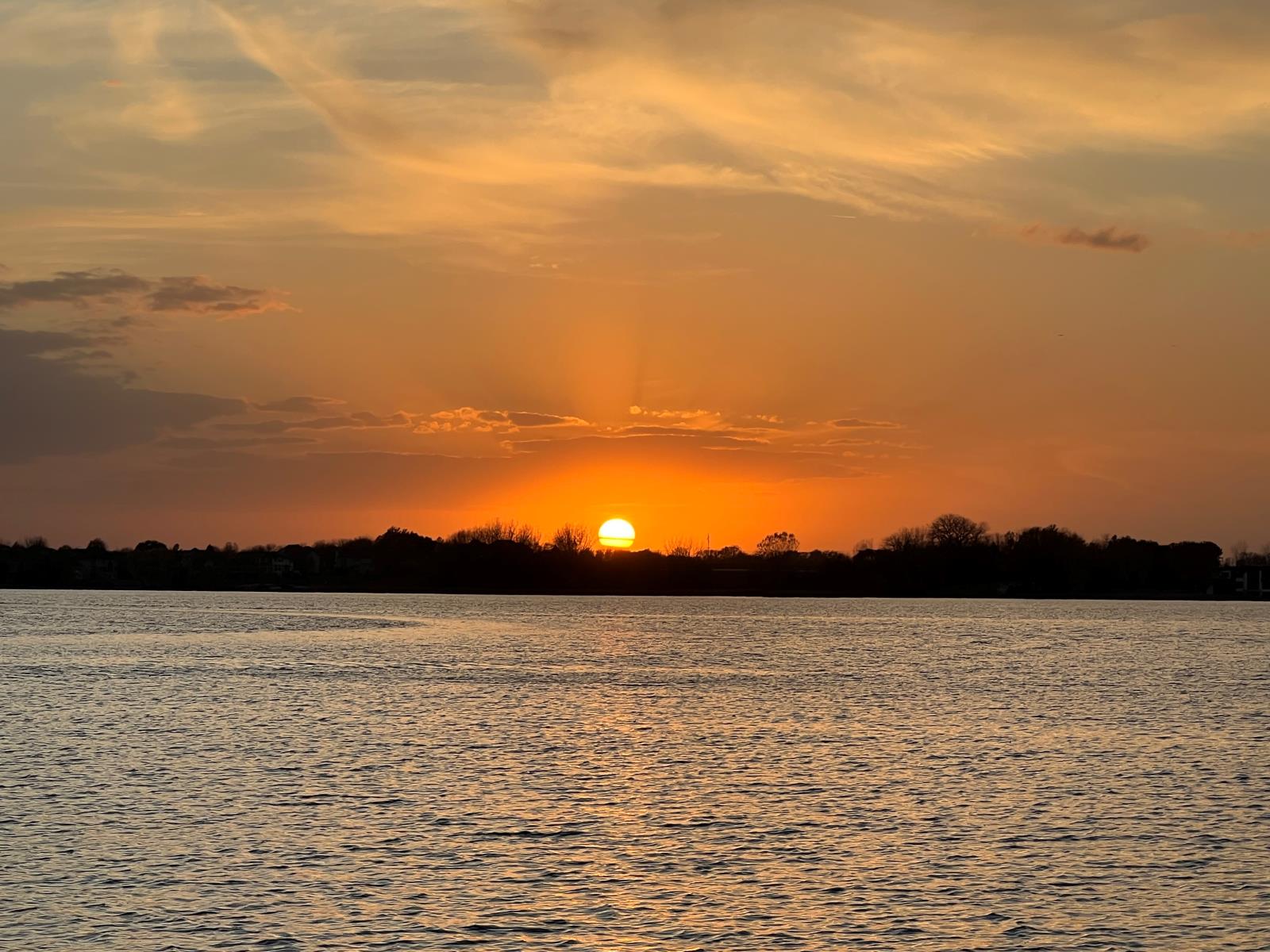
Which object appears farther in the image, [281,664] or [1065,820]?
[281,664]

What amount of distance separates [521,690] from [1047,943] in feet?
210

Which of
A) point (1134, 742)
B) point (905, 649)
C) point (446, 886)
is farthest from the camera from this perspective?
point (905, 649)

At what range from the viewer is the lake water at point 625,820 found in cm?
2750

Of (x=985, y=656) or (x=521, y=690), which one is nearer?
(x=521, y=690)

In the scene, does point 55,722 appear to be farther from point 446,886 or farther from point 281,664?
point 281,664

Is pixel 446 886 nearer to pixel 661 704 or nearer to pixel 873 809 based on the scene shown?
pixel 873 809

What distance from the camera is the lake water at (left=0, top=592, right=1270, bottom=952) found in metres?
27.5

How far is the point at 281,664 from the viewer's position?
115m

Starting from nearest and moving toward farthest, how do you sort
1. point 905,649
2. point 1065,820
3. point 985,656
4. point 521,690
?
point 1065,820, point 521,690, point 985,656, point 905,649

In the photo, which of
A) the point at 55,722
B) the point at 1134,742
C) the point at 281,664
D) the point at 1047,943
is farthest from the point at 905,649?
the point at 1047,943

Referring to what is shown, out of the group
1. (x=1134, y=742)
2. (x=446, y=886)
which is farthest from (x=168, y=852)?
(x=1134, y=742)

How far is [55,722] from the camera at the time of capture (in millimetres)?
63656

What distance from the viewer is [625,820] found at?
127ft

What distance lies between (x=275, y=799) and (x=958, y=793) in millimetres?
21860
